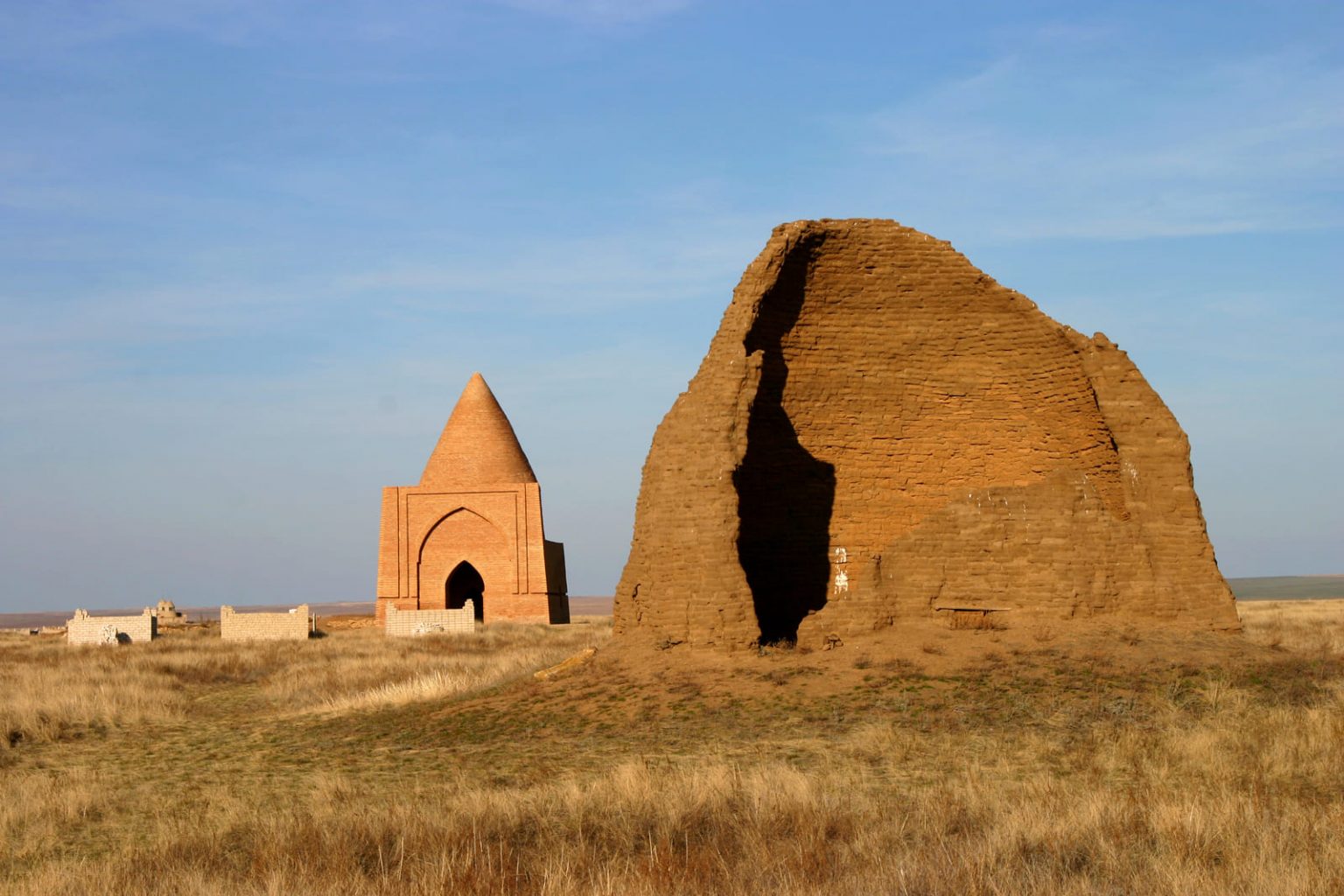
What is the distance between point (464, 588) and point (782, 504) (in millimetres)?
28749

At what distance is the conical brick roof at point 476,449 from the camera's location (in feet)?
124

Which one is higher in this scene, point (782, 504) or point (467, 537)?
point (467, 537)

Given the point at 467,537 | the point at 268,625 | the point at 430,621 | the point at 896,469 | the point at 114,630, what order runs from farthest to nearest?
the point at 467,537 → the point at 268,625 → the point at 430,621 → the point at 114,630 → the point at 896,469

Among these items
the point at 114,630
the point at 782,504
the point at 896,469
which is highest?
the point at 896,469

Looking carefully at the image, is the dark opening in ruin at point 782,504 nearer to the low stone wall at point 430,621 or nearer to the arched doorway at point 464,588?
the low stone wall at point 430,621

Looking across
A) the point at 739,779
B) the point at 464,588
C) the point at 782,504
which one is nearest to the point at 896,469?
the point at 782,504

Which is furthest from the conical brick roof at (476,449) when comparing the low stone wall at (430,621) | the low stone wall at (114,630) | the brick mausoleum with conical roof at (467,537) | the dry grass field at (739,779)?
the dry grass field at (739,779)

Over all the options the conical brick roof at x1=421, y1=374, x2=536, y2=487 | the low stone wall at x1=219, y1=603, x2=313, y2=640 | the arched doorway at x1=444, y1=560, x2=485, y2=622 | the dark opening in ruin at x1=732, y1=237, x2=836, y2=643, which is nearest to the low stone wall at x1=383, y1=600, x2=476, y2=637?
the low stone wall at x1=219, y1=603, x2=313, y2=640

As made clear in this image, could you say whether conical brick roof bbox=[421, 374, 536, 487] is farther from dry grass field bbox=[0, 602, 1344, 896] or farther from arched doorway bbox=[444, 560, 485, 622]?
dry grass field bbox=[0, 602, 1344, 896]

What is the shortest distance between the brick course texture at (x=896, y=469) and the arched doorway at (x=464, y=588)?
82.0ft

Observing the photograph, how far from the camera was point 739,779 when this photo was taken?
832cm

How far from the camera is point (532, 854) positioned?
674 cm

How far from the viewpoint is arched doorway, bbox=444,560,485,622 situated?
38.7m

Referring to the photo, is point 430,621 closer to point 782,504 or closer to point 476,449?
point 476,449
